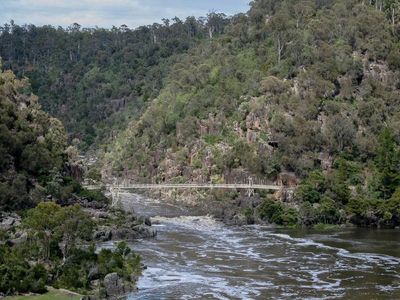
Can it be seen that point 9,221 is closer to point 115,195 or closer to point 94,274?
point 94,274

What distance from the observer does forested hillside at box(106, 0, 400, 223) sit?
9806cm

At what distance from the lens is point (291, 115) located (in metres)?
109

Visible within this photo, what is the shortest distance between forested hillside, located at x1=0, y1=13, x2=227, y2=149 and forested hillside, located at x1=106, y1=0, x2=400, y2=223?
2886cm

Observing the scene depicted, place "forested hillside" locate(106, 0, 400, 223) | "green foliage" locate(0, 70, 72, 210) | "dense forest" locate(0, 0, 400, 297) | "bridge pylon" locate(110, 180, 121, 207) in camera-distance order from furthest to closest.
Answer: "forested hillside" locate(106, 0, 400, 223)
"bridge pylon" locate(110, 180, 121, 207)
"green foliage" locate(0, 70, 72, 210)
"dense forest" locate(0, 0, 400, 297)

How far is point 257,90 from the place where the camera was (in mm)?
117188

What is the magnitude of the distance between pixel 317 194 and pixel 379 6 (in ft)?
160

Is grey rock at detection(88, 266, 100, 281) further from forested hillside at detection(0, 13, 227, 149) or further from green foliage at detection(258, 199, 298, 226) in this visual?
forested hillside at detection(0, 13, 227, 149)

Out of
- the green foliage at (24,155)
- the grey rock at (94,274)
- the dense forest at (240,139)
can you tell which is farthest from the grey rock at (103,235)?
the grey rock at (94,274)

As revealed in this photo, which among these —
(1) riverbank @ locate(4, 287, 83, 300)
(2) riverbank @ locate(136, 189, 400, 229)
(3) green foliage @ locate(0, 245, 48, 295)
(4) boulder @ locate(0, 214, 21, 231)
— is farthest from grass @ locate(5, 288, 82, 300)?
(2) riverbank @ locate(136, 189, 400, 229)

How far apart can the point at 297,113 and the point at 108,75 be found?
3414 inches

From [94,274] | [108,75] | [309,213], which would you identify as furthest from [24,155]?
[108,75]

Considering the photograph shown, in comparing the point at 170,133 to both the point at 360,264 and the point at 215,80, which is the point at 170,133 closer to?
the point at 215,80

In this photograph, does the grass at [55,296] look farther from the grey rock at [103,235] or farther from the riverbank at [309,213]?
the riverbank at [309,213]

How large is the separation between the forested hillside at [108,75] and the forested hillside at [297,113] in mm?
28862
